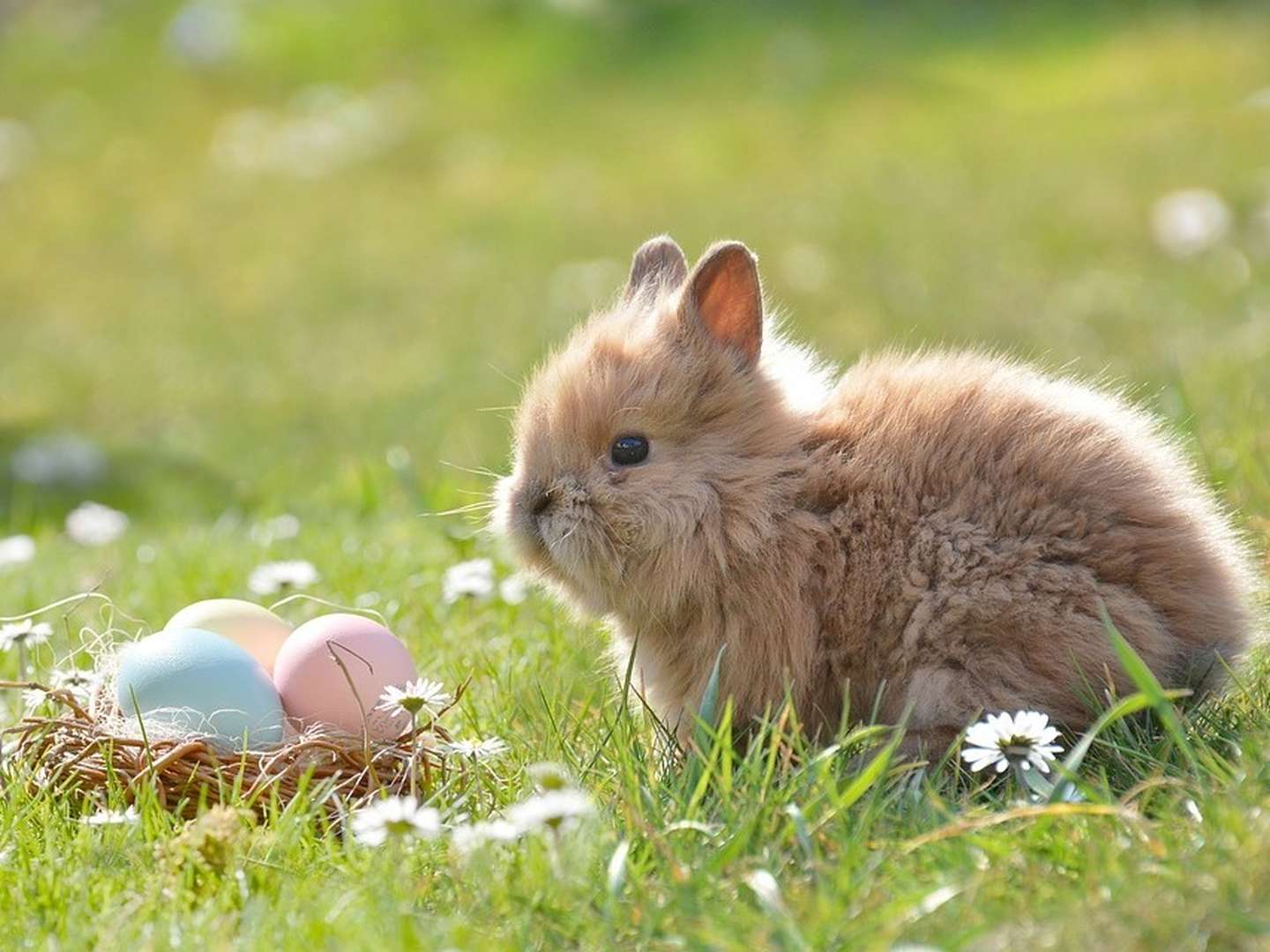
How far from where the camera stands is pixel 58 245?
1129 centimetres

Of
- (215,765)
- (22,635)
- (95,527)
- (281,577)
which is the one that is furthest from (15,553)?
(215,765)

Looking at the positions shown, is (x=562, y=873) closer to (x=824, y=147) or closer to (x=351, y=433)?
(x=351, y=433)

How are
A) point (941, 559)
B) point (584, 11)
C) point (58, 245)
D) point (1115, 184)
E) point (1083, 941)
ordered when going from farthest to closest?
point (584, 11)
point (58, 245)
point (1115, 184)
point (941, 559)
point (1083, 941)

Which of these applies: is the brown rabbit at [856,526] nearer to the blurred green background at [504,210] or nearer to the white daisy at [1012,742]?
the white daisy at [1012,742]

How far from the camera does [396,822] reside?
2.23 metres

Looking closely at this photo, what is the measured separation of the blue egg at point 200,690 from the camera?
2783 mm

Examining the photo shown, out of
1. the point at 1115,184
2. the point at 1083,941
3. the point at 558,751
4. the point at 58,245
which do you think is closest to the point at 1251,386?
the point at 558,751

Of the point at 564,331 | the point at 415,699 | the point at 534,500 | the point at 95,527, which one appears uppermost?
the point at 534,500

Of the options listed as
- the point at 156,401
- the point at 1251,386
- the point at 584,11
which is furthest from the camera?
the point at 584,11

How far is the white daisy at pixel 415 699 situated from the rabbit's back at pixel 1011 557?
2.29 feet

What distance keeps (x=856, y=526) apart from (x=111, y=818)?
1321mm

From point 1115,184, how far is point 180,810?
26.2 ft

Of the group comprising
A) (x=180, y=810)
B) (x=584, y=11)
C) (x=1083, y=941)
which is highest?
(x=584, y=11)

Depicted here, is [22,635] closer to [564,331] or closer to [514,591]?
[514,591]
